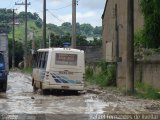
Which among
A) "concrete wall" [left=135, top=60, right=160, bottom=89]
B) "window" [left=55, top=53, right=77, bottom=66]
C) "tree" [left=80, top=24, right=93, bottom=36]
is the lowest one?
"concrete wall" [left=135, top=60, right=160, bottom=89]

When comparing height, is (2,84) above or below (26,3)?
below

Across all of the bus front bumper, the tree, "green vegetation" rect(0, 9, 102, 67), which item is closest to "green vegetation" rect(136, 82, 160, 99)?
the bus front bumper

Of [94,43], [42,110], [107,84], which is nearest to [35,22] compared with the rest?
[94,43]

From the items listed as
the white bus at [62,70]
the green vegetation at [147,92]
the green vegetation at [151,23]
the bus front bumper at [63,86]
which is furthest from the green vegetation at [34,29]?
the green vegetation at [151,23]

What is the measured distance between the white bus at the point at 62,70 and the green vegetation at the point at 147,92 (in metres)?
3.36

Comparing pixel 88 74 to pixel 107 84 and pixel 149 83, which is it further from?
pixel 149 83

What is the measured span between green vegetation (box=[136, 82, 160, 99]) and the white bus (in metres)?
3.36

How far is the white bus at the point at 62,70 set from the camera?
28.3m

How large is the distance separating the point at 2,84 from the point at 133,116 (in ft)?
51.9

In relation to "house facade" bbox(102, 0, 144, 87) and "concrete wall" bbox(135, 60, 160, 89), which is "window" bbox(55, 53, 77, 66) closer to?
"concrete wall" bbox(135, 60, 160, 89)

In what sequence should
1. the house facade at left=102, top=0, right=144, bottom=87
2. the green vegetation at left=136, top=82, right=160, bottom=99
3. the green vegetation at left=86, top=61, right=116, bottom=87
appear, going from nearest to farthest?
the green vegetation at left=136, top=82, right=160, bottom=99, the green vegetation at left=86, top=61, right=116, bottom=87, the house facade at left=102, top=0, right=144, bottom=87

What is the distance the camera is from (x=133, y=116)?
56.2 ft

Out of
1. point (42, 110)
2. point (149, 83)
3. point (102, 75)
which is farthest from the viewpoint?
point (102, 75)

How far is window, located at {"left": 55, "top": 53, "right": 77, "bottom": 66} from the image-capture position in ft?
93.6
